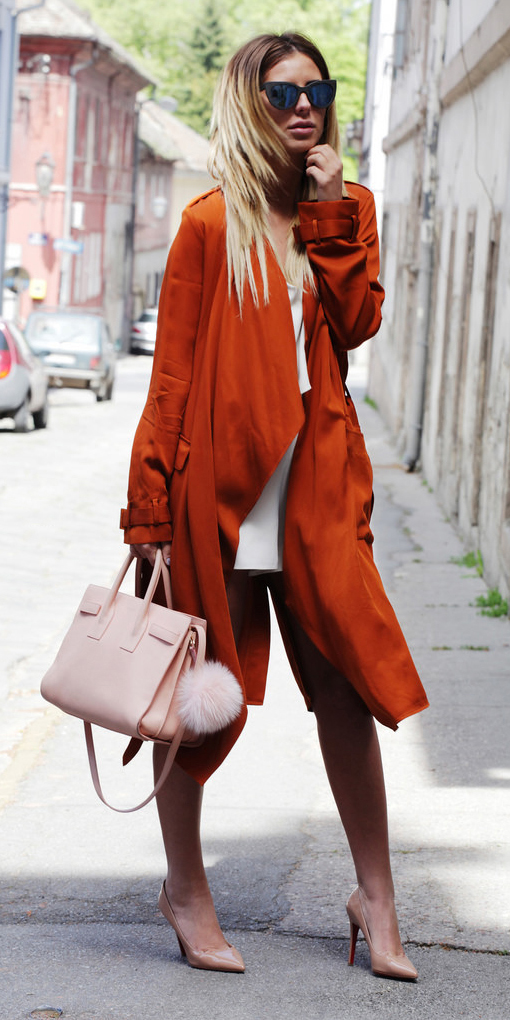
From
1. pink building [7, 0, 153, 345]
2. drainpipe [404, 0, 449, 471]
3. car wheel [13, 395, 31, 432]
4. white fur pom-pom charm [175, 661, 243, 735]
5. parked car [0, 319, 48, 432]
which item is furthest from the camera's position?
pink building [7, 0, 153, 345]

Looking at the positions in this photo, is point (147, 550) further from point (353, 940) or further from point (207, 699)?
point (353, 940)

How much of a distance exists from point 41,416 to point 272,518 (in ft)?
60.7

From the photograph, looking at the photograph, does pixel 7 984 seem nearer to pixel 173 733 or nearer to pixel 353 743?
pixel 173 733

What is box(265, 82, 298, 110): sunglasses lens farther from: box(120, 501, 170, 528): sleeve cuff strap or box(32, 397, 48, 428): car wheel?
box(32, 397, 48, 428): car wheel

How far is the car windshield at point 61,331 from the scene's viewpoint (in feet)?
92.5

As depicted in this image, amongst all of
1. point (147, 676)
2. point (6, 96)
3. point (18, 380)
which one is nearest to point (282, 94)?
point (147, 676)

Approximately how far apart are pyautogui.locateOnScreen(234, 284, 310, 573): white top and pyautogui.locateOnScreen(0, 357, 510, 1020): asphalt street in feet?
2.85

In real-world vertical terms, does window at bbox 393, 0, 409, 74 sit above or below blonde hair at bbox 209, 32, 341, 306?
above

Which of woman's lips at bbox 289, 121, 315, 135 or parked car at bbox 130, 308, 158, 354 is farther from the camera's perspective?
parked car at bbox 130, 308, 158, 354

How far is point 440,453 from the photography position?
13070 mm

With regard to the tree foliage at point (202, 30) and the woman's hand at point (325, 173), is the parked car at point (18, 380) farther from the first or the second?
the tree foliage at point (202, 30)

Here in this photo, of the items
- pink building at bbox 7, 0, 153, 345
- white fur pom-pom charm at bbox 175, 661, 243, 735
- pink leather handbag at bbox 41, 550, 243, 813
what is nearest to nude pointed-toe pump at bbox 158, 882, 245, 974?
pink leather handbag at bbox 41, 550, 243, 813

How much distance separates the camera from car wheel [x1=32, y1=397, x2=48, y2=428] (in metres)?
21.1

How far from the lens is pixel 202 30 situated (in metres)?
77.9
